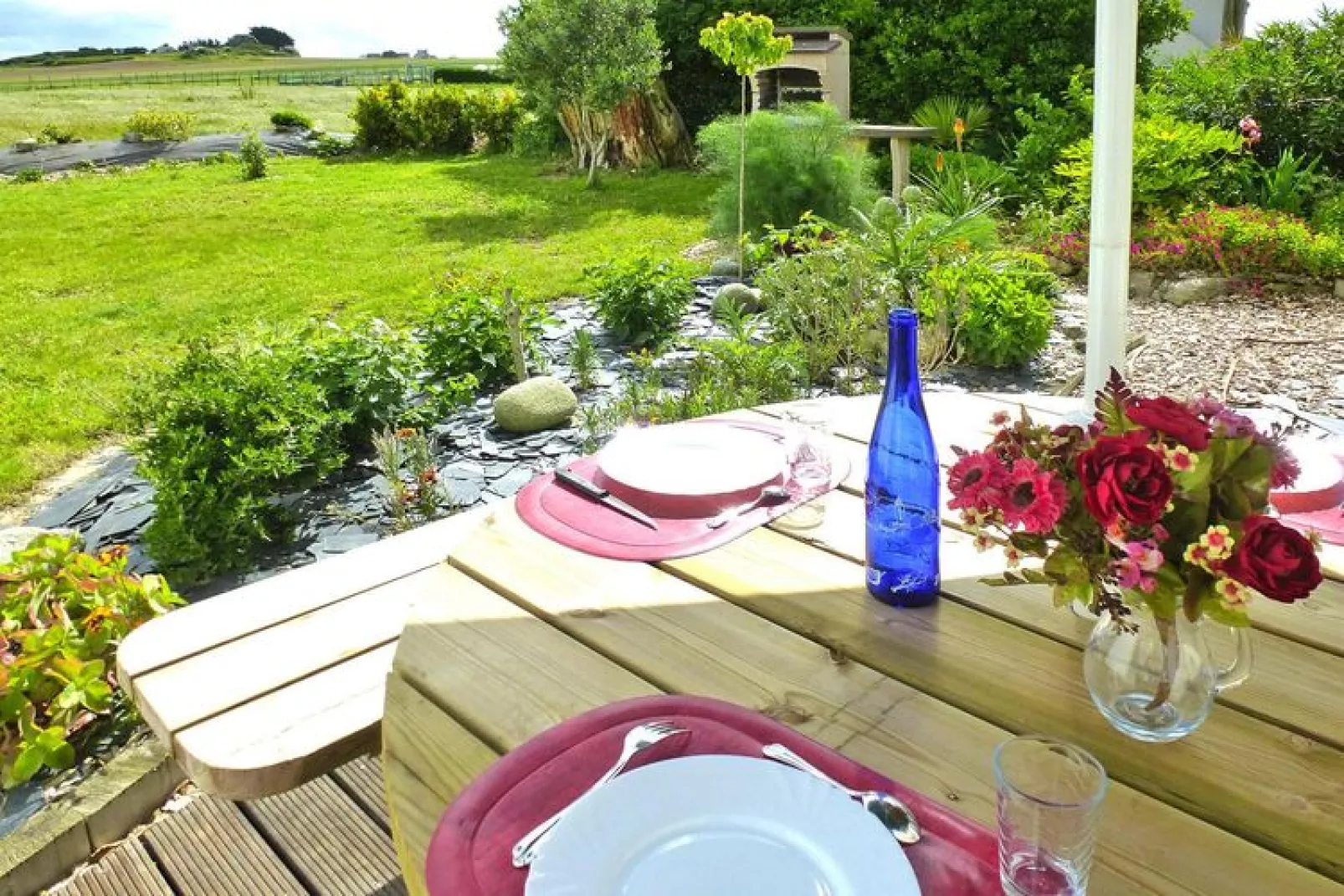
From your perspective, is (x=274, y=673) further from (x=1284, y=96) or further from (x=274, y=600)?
(x=1284, y=96)

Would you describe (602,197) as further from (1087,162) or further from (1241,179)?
(1241,179)

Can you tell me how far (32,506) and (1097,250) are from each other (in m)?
2.97

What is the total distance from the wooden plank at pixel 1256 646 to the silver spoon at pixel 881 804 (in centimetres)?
32

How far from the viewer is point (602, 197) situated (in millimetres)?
7621

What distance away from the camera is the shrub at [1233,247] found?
437cm

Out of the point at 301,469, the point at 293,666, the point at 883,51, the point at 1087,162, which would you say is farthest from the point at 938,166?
the point at 293,666

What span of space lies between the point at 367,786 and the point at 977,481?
132 centimetres

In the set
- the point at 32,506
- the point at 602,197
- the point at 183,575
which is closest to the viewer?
the point at 183,575

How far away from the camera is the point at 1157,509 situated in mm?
642

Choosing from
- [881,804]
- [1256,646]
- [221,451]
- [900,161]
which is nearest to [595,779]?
[881,804]

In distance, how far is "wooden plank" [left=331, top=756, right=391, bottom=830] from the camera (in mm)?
1621

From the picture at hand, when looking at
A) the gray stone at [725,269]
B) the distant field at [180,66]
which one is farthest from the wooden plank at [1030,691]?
the distant field at [180,66]

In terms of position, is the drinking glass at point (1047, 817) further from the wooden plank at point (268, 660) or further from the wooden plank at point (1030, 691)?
the wooden plank at point (268, 660)

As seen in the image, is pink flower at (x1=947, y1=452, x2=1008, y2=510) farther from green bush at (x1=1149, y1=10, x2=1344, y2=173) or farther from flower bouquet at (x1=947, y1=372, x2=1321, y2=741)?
green bush at (x1=1149, y1=10, x2=1344, y2=173)
